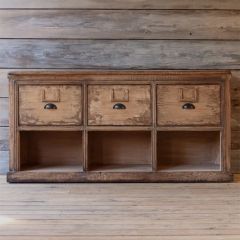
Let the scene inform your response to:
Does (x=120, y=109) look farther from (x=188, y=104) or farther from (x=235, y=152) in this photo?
(x=235, y=152)

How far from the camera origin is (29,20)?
7.47 ft

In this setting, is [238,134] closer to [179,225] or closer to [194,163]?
[194,163]

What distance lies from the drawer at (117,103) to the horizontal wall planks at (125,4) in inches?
26.2

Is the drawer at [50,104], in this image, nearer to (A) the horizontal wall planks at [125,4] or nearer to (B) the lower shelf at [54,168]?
(B) the lower shelf at [54,168]

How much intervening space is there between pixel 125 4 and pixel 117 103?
0.76 m

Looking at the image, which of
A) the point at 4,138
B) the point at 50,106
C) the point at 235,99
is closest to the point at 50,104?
the point at 50,106

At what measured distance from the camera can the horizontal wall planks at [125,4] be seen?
2277 millimetres

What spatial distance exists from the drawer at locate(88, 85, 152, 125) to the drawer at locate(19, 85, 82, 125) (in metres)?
0.09

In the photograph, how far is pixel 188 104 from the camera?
1.99 meters

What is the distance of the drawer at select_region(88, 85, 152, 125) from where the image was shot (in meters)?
1.99

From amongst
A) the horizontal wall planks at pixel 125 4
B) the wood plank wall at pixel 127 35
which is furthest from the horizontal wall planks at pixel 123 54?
the horizontal wall planks at pixel 125 4

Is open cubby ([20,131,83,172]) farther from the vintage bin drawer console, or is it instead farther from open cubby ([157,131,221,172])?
open cubby ([157,131,221,172])

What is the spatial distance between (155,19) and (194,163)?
1.04 m

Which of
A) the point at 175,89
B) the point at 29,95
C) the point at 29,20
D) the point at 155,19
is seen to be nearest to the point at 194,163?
the point at 175,89
